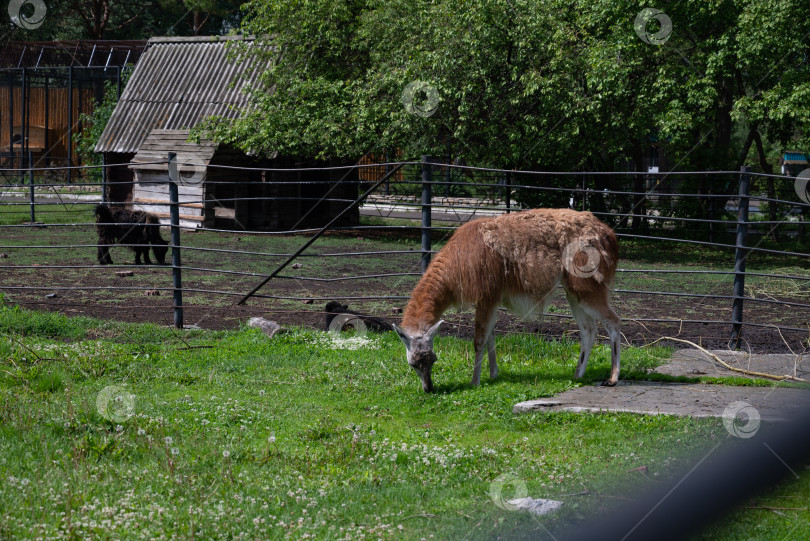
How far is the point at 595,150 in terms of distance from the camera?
19016 millimetres

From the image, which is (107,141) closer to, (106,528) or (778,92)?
(778,92)

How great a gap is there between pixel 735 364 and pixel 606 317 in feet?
4.28

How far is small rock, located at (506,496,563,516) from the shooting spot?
398 cm

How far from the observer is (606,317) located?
6.93 m

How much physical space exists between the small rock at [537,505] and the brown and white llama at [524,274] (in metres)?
2.84

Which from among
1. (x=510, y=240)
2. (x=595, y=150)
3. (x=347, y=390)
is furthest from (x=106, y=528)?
(x=595, y=150)
